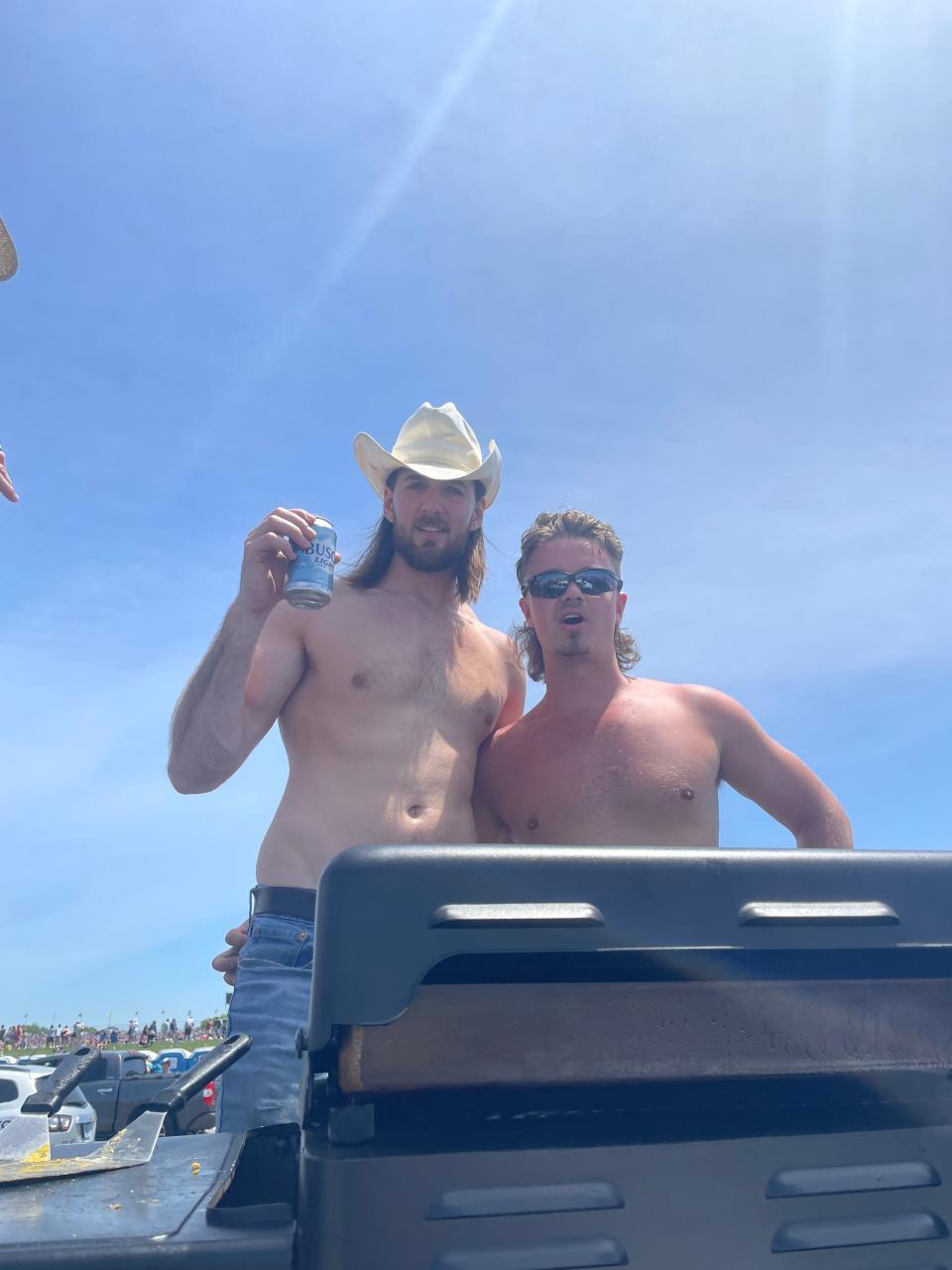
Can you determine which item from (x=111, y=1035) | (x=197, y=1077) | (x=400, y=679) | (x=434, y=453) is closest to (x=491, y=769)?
(x=400, y=679)

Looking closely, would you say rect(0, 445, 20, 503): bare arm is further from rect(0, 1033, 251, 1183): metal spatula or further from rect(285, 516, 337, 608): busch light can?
rect(0, 1033, 251, 1183): metal spatula

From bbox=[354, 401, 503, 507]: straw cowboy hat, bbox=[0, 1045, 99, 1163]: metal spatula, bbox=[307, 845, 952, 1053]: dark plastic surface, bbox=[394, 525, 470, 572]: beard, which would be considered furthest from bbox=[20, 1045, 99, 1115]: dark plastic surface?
bbox=[354, 401, 503, 507]: straw cowboy hat

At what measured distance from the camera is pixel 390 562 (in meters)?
3.30

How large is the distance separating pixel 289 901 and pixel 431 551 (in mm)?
1151

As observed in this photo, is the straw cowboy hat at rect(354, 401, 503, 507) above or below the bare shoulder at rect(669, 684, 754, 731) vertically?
above

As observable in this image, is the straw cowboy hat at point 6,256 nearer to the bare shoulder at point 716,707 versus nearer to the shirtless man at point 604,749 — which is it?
the shirtless man at point 604,749

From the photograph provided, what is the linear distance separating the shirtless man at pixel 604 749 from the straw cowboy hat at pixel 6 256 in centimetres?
187

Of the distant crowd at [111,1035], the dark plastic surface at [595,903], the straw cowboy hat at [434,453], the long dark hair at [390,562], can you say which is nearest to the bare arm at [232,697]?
the long dark hair at [390,562]

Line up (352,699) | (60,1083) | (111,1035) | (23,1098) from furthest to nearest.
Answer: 1. (111,1035)
2. (23,1098)
3. (352,699)
4. (60,1083)

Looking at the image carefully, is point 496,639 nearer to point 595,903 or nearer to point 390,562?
point 390,562

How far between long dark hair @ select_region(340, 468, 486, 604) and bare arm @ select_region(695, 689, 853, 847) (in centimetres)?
91

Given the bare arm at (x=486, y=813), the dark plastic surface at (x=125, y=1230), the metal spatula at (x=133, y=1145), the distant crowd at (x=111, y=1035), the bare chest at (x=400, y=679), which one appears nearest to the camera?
the dark plastic surface at (x=125, y=1230)

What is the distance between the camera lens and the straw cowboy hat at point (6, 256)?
3242 mm

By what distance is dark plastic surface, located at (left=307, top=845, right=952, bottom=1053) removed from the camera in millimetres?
959
